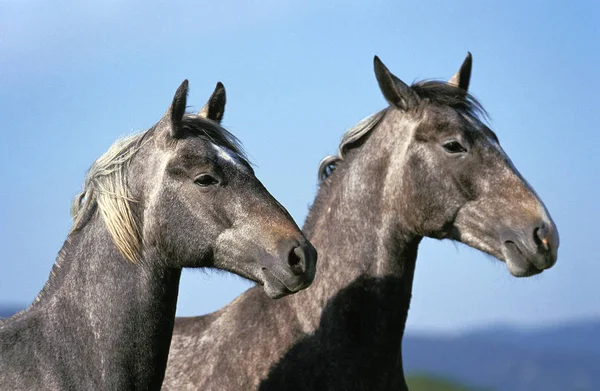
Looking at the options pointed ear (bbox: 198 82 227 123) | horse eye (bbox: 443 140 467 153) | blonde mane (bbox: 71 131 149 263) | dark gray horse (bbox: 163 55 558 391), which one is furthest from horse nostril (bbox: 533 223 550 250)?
blonde mane (bbox: 71 131 149 263)

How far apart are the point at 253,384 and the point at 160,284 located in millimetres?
1341

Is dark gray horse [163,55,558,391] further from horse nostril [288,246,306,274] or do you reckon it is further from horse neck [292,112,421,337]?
horse nostril [288,246,306,274]

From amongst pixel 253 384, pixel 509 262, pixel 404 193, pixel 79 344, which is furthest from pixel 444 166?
pixel 79 344

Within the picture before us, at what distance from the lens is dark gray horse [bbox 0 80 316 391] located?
553 cm

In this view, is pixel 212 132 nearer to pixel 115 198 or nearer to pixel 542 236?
pixel 115 198

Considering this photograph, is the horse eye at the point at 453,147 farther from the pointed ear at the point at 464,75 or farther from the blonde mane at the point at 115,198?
the blonde mane at the point at 115,198

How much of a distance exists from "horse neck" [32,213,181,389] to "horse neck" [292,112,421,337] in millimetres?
1422

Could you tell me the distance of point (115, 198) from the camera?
18.9 ft

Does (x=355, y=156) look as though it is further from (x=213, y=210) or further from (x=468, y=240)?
(x=213, y=210)

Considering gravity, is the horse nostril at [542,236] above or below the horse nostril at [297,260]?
above

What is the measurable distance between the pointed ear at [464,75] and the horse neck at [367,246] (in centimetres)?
90

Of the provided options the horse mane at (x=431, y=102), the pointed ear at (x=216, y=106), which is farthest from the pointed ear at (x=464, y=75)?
the pointed ear at (x=216, y=106)

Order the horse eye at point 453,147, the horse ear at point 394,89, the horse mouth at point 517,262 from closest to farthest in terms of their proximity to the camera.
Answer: the horse mouth at point 517,262 → the horse eye at point 453,147 → the horse ear at point 394,89

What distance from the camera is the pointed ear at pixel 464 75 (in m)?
7.66
